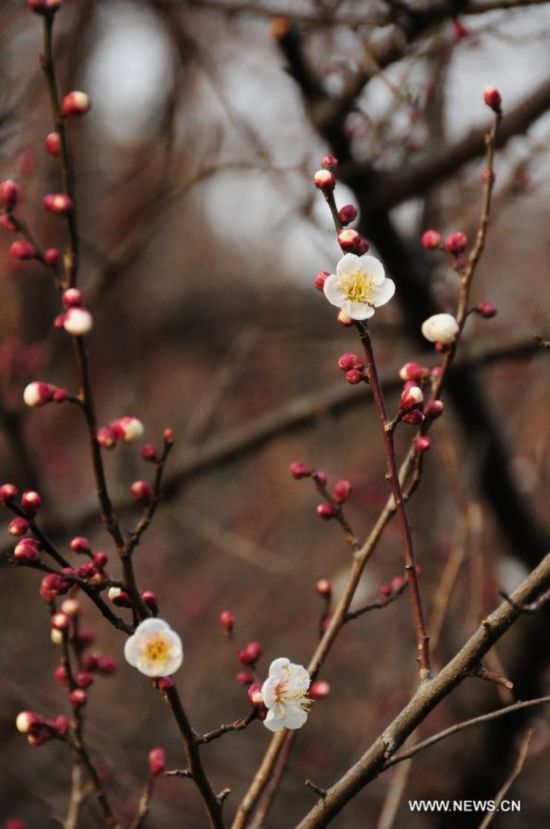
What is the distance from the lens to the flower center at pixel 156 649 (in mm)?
804

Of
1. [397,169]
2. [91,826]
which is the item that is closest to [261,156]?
[397,169]

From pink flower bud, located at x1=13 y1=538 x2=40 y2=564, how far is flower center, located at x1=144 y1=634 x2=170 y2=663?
14cm

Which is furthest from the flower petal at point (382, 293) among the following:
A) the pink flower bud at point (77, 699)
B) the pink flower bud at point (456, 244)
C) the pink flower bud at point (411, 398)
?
the pink flower bud at point (77, 699)

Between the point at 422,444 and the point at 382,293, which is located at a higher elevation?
the point at 382,293

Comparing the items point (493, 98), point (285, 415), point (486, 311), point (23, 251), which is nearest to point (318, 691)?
point (486, 311)

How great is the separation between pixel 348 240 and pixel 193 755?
22.3 inches

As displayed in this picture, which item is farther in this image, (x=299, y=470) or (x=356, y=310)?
(x=299, y=470)

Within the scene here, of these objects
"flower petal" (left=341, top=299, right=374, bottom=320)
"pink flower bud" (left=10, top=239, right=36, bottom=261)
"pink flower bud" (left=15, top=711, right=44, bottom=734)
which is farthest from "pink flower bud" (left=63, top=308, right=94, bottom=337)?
"pink flower bud" (left=15, top=711, right=44, bottom=734)

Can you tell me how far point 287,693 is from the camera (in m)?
0.90

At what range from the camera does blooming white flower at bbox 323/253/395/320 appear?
90cm

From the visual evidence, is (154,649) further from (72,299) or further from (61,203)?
(61,203)

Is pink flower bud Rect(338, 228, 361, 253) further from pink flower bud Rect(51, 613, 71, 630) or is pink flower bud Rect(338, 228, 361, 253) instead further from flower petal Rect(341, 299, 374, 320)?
pink flower bud Rect(51, 613, 71, 630)

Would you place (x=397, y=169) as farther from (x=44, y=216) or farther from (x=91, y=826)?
(x=91, y=826)

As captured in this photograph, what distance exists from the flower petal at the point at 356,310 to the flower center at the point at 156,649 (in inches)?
15.4
